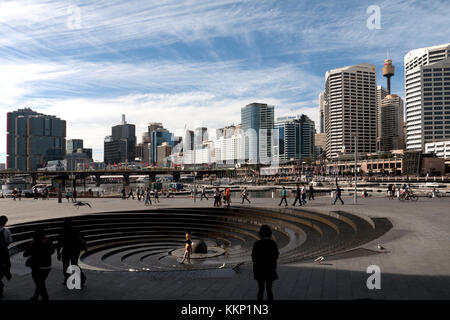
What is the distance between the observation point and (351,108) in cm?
18938

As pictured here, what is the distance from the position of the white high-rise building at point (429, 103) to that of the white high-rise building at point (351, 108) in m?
37.0

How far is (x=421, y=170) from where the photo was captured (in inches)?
4609

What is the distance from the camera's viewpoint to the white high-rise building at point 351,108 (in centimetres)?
18800

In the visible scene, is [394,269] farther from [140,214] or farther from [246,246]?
[140,214]

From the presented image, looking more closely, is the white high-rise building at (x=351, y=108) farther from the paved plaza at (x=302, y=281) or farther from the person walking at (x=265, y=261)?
the person walking at (x=265, y=261)

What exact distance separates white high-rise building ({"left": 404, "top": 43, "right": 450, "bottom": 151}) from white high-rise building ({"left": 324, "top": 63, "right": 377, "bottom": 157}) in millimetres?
37011

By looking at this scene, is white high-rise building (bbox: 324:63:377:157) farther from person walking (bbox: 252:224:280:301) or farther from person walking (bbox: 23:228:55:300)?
person walking (bbox: 23:228:55:300)

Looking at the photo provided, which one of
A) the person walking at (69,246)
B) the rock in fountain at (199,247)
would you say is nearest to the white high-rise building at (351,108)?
the rock in fountain at (199,247)

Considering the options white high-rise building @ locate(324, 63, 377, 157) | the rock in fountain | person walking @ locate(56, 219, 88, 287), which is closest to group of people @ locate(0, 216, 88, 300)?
person walking @ locate(56, 219, 88, 287)

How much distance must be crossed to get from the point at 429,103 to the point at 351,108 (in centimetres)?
4712

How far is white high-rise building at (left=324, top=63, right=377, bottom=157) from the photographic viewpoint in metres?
188
